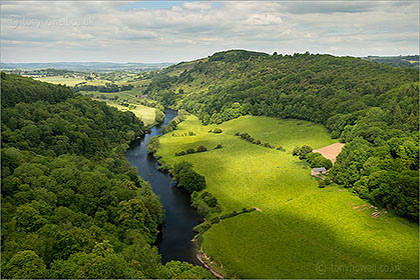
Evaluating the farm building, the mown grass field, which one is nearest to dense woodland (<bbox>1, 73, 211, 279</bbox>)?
the mown grass field

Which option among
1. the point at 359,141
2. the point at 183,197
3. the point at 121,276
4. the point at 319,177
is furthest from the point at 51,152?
the point at 359,141

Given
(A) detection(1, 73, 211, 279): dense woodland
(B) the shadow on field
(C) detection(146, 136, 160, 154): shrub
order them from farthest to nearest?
1. (C) detection(146, 136, 160, 154): shrub
2. (B) the shadow on field
3. (A) detection(1, 73, 211, 279): dense woodland

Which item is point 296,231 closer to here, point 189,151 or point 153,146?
point 189,151

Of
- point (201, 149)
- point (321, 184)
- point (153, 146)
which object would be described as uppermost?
point (153, 146)

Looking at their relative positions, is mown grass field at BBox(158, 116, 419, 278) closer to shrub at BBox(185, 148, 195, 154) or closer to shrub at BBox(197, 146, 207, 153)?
shrub at BBox(185, 148, 195, 154)

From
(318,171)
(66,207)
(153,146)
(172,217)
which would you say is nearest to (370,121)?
(318,171)

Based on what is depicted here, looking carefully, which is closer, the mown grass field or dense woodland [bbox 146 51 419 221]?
the mown grass field
